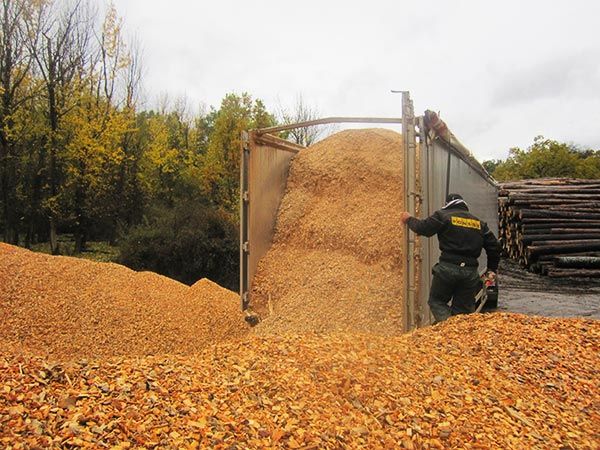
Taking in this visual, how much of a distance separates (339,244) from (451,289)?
1206mm

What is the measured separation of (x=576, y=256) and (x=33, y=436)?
14.2 m

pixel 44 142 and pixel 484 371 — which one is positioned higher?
pixel 44 142

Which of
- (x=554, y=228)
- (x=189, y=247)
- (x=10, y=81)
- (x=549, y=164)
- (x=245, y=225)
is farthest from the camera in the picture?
(x=549, y=164)

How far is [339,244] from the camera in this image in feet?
17.5

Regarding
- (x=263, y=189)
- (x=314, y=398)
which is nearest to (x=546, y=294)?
(x=263, y=189)

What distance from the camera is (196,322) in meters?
6.21

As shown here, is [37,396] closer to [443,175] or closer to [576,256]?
[443,175]

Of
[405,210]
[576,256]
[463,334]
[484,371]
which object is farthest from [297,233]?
[576,256]

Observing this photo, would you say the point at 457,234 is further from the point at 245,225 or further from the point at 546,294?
the point at 546,294

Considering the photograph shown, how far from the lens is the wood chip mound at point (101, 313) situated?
5.78 meters

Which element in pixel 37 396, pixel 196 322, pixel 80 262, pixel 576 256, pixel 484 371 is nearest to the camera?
pixel 37 396

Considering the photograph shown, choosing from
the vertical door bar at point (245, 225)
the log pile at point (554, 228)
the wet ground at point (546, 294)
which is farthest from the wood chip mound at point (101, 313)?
the log pile at point (554, 228)

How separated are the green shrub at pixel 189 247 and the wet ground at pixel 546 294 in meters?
6.32

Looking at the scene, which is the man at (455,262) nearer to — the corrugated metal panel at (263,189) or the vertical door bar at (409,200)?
the vertical door bar at (409,200)
